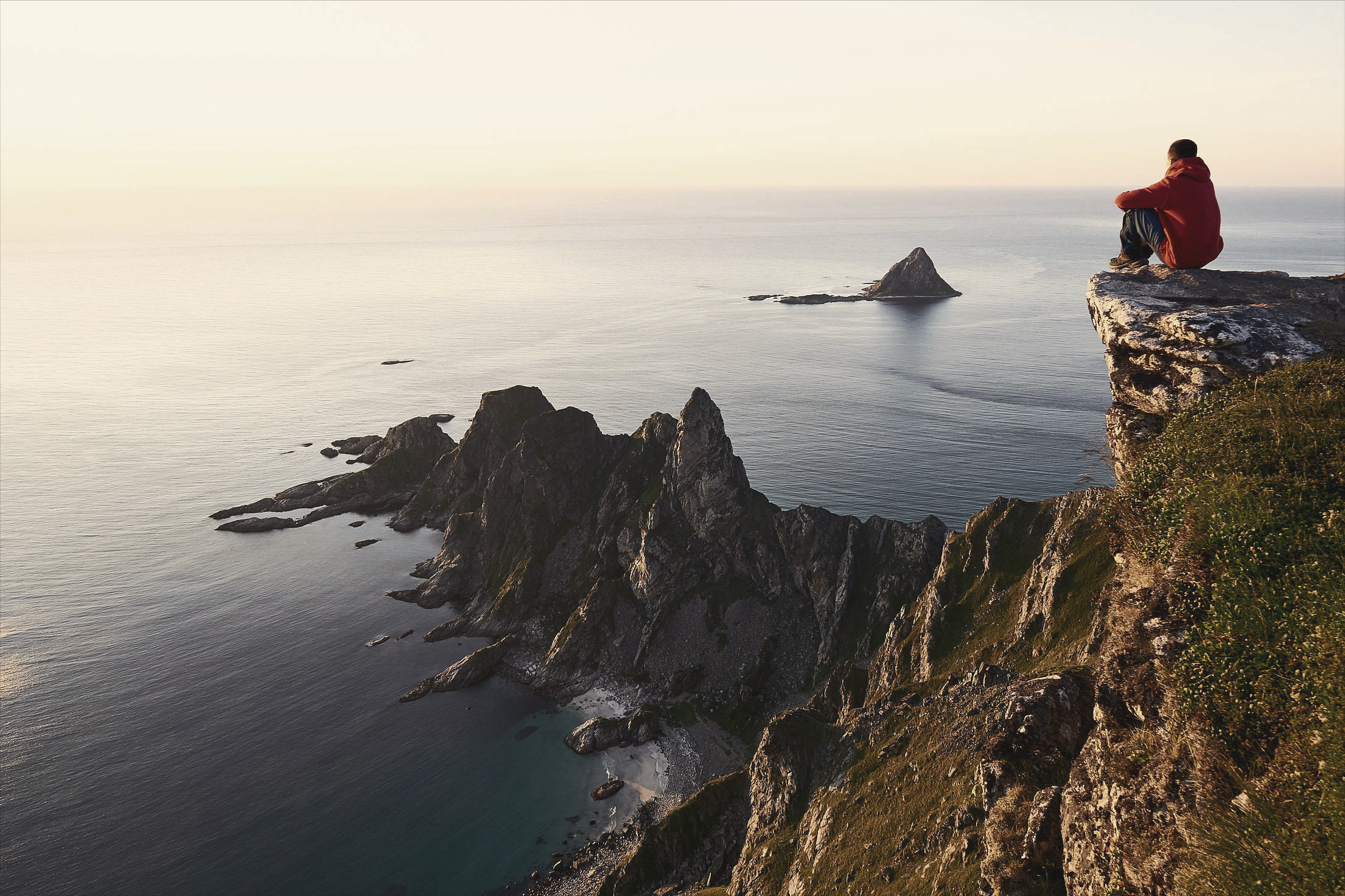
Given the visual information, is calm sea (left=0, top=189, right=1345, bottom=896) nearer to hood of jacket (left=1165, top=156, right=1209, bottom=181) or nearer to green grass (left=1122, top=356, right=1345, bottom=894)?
green grass (left=1122, top=356, right=1345, bottom=894)

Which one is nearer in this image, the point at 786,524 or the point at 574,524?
the point at 786,524

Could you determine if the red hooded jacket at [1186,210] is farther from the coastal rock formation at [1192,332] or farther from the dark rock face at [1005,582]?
the dark rock face at [1005,582]

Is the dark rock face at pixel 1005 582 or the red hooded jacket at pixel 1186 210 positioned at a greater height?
the red hooded jacket at pixel 1186 210

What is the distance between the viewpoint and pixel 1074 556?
53250 mm

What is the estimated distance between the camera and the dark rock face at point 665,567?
8619 centimetres

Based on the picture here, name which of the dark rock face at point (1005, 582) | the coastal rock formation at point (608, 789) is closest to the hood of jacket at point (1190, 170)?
the dark rock face at point (1005, 582)

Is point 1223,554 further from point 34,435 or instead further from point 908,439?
point 34,435

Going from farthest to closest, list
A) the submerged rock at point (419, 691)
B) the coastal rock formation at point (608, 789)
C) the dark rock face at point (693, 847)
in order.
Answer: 1. the submerged rock at point (419, 691)
2. the coastal rock formation at point (608, 789)
3. the dark rock face at point (693, 847)

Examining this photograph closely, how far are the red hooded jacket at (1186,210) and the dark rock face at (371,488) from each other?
5726 inches

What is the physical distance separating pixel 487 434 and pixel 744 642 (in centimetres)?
6831

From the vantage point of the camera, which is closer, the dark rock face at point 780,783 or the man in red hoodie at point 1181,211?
the man in red hoodie at point 1181,211

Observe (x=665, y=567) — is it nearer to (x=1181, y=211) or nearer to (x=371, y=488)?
(x=1181, y=211)

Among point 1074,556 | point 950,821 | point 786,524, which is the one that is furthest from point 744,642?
point 950,821

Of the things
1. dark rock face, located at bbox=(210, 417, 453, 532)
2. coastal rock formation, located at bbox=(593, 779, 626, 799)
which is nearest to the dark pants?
coastal rock formation, located at bbox=(593, 779, 626, 799)
